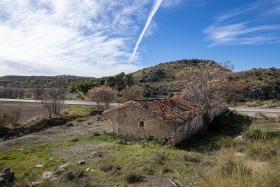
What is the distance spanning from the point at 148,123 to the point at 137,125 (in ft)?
2.94

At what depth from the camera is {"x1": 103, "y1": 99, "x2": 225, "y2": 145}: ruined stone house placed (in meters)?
10.4

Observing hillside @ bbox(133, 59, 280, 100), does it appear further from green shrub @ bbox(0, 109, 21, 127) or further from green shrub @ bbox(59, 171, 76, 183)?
green shrub @ bbox(59, 171, 76, 183)

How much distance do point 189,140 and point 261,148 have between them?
5.48 meters

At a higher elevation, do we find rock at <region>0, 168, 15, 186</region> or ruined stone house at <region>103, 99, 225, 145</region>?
ruined stone house at <region>103, 99, 225, 145</region>

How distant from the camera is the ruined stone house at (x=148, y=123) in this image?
34.2 ft

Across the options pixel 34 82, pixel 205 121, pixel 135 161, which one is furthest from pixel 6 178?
pixel 34 82

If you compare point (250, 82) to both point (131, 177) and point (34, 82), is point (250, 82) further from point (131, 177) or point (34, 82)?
point (34, 82)

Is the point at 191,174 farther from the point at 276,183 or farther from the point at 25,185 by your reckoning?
the point at 25,185

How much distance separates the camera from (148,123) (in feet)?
36.3

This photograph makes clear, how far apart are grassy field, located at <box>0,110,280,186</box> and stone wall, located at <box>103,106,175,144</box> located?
56cm

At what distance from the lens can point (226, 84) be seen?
12.8 m

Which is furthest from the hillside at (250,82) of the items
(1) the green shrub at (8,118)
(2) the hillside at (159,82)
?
(1) the green shrub at (8,118)

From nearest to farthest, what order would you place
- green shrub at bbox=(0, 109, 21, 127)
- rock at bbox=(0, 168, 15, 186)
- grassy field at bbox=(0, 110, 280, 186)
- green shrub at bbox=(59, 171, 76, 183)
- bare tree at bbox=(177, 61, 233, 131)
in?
grassy field at bbox=(0, 110, 280, 186) → rock at bbox=(0, 168, 15, 186) → green shrub at bbox=(59, 171, 76, 183) → bare tree at bbox=(177, 61, 233, 131) → green shrub at bbox=(0, 109, 21, 127)

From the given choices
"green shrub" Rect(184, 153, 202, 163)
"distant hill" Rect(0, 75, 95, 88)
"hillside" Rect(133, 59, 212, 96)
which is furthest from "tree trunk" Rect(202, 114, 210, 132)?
"distant hill" Rect(0, 75, 95, 88)
